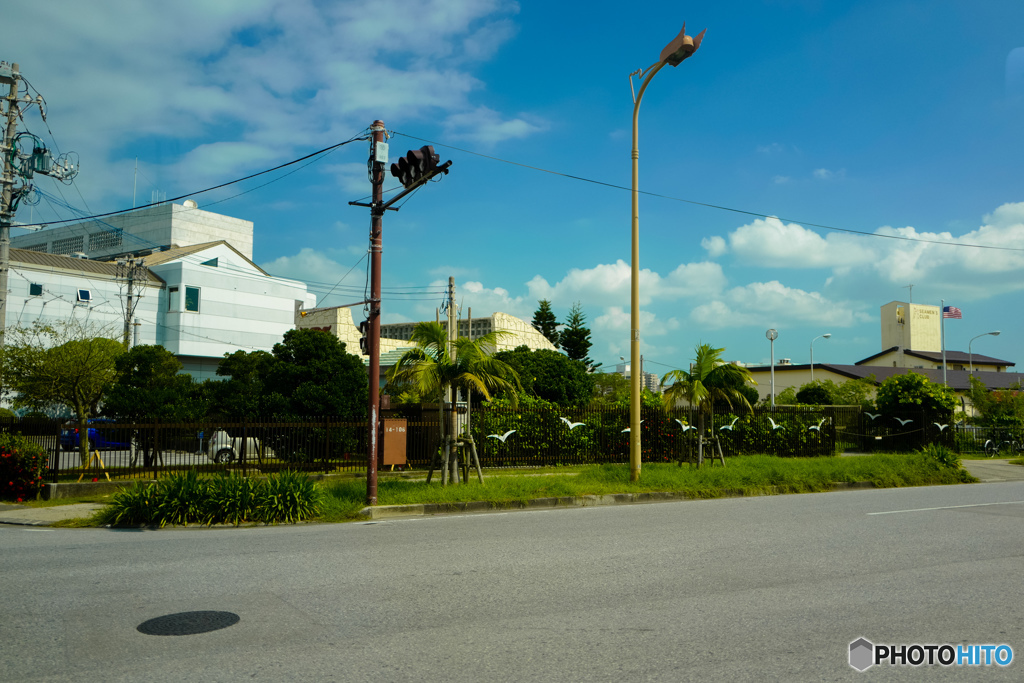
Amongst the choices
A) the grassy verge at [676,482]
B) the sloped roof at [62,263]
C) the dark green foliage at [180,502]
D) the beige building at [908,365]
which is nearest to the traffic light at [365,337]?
the grassy verge at [676,482]

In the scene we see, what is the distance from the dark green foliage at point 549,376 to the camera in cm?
2656

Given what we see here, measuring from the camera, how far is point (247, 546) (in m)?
9.07

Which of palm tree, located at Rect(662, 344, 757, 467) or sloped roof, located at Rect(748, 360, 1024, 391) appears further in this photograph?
sloped roof, located at Rect(748, 360, 1024, 391)

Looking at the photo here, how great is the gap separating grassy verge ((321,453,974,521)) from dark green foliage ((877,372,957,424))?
905cm

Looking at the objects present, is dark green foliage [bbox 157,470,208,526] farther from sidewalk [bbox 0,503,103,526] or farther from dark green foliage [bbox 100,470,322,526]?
sidewalk [bbox 0,503,103,526]

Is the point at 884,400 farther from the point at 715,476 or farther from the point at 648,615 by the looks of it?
the point at 648,615

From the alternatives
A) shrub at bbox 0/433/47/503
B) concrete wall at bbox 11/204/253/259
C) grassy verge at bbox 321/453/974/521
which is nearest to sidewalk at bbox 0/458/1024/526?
grassy verge at bbox 321/453/974/521

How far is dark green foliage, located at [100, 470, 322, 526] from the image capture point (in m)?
11.1

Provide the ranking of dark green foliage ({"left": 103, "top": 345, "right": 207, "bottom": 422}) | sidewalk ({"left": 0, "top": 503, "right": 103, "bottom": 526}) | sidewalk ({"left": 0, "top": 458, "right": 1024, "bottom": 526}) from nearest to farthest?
sidewalk ({"left": 0, "top": 503, "right": 103, "bottom": 526}) < sidewalk ({"left": 0, "top": 458, "right": 1024, "bottom": 526}) < dark green foliage ({"left": 103, "top": 345, "right": 207, "bottom": 422})

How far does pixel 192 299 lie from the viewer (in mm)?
58375

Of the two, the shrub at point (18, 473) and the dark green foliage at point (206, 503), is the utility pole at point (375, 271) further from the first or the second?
the shrub at point (18, 473)

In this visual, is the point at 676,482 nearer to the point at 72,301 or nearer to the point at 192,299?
the point at 72,301

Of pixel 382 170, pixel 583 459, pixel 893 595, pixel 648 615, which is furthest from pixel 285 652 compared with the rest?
pixel 583 459

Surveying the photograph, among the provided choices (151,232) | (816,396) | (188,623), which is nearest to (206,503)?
(188,623)
